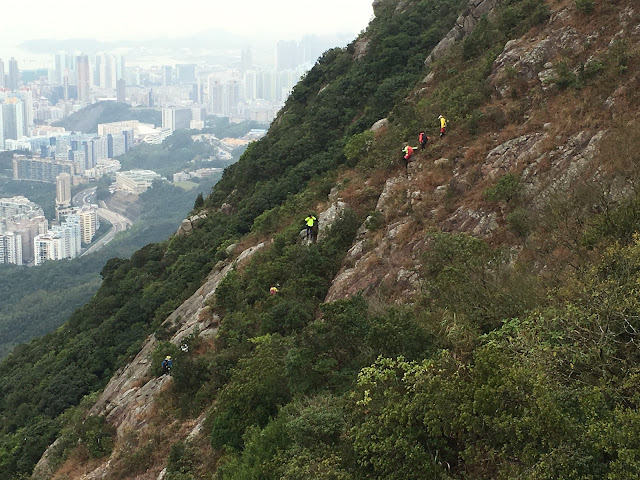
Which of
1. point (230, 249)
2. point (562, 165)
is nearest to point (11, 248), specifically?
point (230, 249)

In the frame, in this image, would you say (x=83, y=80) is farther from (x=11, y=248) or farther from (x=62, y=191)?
(x=11, y=248)

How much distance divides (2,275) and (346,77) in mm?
47604

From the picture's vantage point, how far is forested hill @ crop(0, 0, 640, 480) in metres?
4.65

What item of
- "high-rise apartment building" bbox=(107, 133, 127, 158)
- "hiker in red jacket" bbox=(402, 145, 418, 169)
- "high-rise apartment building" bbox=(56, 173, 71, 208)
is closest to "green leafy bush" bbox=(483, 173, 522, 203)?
"hiker in red jacket" bbox=(402, 145, 418, 169)

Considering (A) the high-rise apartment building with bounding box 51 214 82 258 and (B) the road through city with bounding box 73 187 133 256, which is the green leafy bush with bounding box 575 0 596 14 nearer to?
(B) the road through city with bounding box 73 187 133 256

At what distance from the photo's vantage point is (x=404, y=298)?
8.80 meters

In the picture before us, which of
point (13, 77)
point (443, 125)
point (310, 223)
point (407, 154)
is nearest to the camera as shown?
point (407, 154)

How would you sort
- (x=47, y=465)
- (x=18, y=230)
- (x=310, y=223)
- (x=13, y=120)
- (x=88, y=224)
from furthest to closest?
1. (x=13, y=120)
2. (x=88, y=224)
3. (x=18, y=230)
4. (x=310, y=223)
5. (x=47, y=465)

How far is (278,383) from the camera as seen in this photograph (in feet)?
26.1

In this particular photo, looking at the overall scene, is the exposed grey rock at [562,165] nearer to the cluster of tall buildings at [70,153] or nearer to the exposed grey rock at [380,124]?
the exposed grey rock at [380,124]

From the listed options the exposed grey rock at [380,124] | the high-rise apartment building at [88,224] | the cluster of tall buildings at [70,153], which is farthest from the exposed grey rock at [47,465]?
the cluster of tall buildings at [70,153]

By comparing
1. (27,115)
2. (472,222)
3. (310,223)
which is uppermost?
(472,222)

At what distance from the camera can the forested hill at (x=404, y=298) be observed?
465cm

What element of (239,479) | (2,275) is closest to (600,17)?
(239,479)
